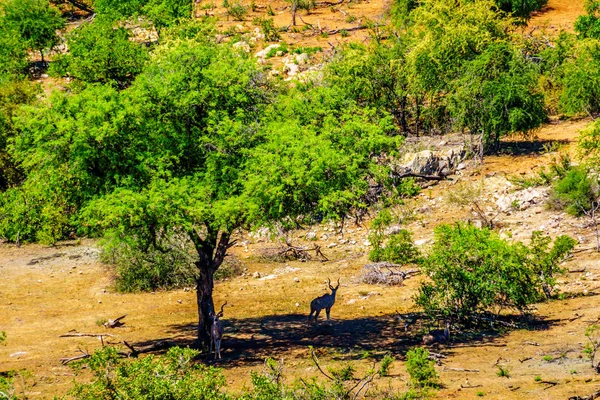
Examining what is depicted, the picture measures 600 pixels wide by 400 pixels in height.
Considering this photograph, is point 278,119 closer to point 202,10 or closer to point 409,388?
point 409,388

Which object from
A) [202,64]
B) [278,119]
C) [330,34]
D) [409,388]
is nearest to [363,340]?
[409,388]

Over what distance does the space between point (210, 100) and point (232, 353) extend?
5455mm

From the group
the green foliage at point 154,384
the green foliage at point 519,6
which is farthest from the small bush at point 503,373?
the green foliage at point 519,6

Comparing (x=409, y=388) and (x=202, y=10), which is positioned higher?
(x=202, y=10)

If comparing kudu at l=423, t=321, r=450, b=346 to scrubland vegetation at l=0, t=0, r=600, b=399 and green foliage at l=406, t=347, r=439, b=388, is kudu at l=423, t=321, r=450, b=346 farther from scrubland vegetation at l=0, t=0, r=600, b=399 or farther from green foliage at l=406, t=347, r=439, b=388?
green foliage at l=406, t=347, r=439, b=388

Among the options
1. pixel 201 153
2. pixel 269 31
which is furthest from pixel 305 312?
pixel 269 31

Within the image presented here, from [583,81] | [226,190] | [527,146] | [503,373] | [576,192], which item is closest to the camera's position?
[503,373]

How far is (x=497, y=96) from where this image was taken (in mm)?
30250

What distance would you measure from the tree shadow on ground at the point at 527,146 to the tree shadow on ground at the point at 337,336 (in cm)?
1335

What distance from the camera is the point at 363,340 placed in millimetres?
18125

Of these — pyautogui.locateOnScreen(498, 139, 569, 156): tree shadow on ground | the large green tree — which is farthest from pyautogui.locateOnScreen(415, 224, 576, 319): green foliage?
pyautogui.locateOnScreen(498, 139, 569, 156): tree shadow on ground

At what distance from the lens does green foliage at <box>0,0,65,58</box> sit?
4697cm

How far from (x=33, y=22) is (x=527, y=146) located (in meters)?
29.2

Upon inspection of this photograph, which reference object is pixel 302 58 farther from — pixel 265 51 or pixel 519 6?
pixel 519 6
